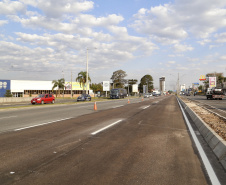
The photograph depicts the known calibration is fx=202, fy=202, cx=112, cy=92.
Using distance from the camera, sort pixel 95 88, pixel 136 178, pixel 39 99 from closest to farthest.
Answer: pixel 136 178, pixel 39 99, pixel 95 88

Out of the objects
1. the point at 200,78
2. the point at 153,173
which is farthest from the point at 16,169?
the point at 200,78

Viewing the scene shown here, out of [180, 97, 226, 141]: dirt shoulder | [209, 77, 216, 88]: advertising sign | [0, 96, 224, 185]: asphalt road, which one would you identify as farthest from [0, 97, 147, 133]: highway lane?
[209, 77, 216, 88]: advertising sign

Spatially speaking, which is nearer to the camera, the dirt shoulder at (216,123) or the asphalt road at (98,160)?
the asphalt road at (98,160)

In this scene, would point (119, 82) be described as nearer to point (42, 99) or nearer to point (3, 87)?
point (3, 87)

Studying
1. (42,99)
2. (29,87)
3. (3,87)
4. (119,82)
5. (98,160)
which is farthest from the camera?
(119,82)

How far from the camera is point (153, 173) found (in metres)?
3.97

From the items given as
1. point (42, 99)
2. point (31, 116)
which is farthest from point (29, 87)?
point (31, 116)

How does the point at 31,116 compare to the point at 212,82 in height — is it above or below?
below

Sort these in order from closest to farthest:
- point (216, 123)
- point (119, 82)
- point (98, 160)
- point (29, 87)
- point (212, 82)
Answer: point (98, 160) → point (216, 123) → point (29, 87) → point (212, 82) → point (119, 82)

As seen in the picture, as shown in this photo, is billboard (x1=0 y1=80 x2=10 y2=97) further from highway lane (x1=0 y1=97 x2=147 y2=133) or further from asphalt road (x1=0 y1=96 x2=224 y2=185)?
asphalt road (x1=0 y1=96 x2=224 y2=185)

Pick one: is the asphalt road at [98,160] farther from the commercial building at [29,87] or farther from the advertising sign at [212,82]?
the advertising sign at [212,82]

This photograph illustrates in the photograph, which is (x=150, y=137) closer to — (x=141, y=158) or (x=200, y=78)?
(x=141, y=158)

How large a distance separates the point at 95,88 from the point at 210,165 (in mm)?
105123

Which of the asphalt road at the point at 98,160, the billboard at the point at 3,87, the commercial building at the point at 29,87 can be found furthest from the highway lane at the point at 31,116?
the commercial building at the point at 29,87
